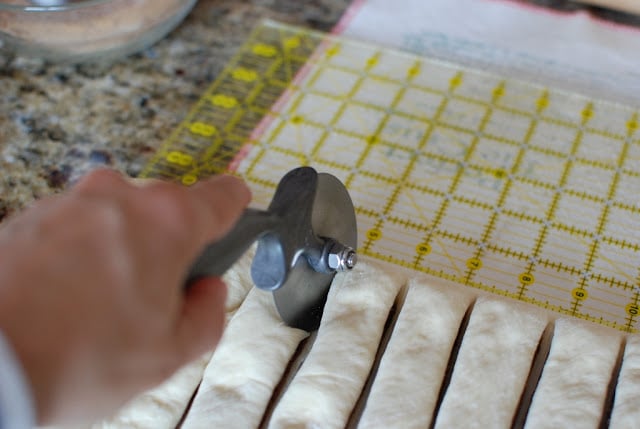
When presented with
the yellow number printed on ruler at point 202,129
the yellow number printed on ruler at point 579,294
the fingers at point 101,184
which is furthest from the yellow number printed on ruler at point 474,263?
the fingers at point 101,184

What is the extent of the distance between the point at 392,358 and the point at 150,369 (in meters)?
0.43

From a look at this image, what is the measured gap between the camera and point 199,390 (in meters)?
1.01

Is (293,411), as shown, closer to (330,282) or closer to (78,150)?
(330,282)

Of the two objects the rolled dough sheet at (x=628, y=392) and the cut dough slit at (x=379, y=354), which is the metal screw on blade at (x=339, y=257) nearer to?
the cut dough slit at (x=379, y=354)

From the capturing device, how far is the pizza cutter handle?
747 millimetres

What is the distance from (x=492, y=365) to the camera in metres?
0.98

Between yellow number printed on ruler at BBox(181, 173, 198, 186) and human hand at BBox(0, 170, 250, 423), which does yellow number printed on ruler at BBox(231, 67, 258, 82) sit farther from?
human hand at BBox(0, 170, 250, 423)

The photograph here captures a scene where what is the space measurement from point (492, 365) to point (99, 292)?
0.57 meters

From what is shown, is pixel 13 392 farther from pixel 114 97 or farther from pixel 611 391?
pixel 114 97

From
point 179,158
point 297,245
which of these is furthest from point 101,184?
point 179,158

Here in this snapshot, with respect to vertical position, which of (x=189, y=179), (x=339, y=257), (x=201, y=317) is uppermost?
(x=201, y=317)

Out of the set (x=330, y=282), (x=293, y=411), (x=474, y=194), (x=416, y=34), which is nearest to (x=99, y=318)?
(x=293, y=411)

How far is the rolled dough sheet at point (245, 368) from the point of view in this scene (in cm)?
96

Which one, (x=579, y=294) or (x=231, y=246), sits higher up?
(x=231, y=246)
